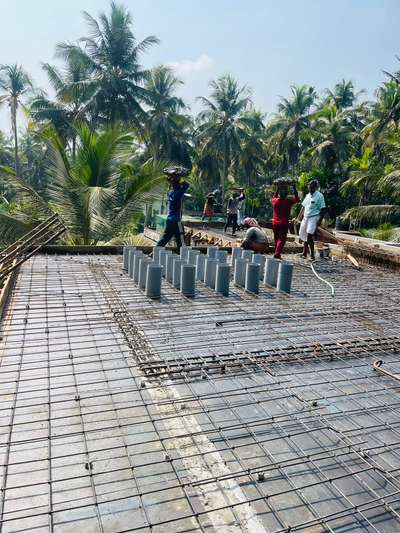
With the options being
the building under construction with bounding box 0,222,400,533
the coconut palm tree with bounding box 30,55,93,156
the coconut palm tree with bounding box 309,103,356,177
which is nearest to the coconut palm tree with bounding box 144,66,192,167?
the coconut palm tree with bounding box 30,55,93,156

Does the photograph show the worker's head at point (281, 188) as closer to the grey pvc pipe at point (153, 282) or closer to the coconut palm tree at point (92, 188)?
the grey pvc pipe at point (153, 282)

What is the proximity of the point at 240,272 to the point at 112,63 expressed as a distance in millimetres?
17833

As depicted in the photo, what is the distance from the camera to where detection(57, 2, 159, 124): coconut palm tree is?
19.7 metres

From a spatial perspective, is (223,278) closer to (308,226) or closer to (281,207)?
(281,207)

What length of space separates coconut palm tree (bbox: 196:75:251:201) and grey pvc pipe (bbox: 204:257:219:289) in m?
24.2

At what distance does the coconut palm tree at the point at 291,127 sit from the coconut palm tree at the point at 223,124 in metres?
4.22

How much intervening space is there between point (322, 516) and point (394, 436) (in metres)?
0.89

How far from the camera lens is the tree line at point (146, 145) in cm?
940

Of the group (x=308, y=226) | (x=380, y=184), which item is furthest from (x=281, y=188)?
(x=380, y=184)

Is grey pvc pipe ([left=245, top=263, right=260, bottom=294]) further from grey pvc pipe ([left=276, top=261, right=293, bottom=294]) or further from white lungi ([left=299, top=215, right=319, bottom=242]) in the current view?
white lungi ([left=299, top=215, right=319, bottom=242])

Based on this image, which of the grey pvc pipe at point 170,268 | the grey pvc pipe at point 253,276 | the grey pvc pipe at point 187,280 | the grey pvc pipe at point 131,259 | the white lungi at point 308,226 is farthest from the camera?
the white lungi at point 308,226

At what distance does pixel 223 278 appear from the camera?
536cm

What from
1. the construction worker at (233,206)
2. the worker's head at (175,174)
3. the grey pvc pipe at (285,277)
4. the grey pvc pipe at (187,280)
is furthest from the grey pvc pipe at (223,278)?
the construction worker at (233,206)

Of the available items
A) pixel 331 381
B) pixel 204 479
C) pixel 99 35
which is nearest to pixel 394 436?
pixel 331 381
